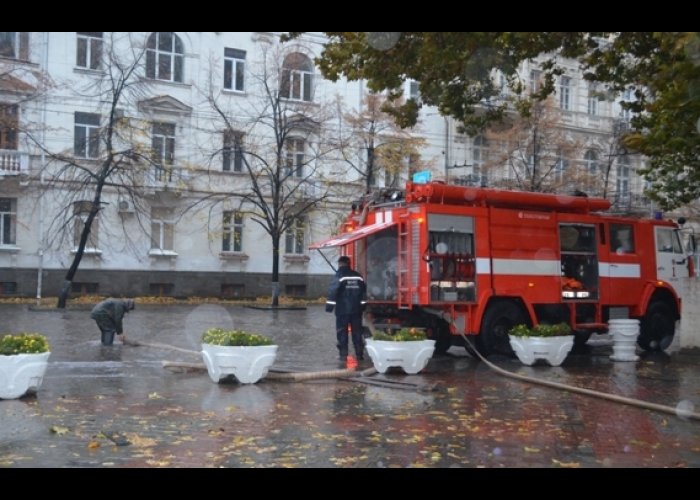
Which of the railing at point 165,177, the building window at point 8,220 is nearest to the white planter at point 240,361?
the railing at point 165,177

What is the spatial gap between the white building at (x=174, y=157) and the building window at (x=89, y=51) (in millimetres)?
56

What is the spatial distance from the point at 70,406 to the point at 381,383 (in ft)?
13.8

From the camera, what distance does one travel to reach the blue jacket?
46.2ft

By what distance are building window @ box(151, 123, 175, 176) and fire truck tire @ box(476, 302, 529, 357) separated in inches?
769

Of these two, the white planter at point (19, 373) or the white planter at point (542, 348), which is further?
the white planter at point (542, 348)

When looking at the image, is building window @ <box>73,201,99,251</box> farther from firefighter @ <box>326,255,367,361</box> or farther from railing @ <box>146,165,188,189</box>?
firefighter @ <box>326,255,367,361</box>

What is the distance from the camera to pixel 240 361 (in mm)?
11148

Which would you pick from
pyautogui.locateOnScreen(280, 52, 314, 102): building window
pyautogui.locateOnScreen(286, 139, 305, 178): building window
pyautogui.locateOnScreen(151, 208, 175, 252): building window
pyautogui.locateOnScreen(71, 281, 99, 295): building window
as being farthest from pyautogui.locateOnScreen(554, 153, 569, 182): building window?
pyautogui.locateOnScreen(71, 281, 99, 295): building window

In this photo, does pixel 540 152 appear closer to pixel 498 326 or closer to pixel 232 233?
pixel 232 233

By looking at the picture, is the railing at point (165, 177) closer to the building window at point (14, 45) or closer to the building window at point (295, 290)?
the building window at point (14, 45)

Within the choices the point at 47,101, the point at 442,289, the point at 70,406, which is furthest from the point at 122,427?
the point at 47,101

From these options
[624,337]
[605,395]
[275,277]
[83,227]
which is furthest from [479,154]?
[605,395]

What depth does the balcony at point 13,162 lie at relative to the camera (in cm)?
3056

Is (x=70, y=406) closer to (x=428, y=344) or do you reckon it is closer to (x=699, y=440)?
(x=428, y=344)
